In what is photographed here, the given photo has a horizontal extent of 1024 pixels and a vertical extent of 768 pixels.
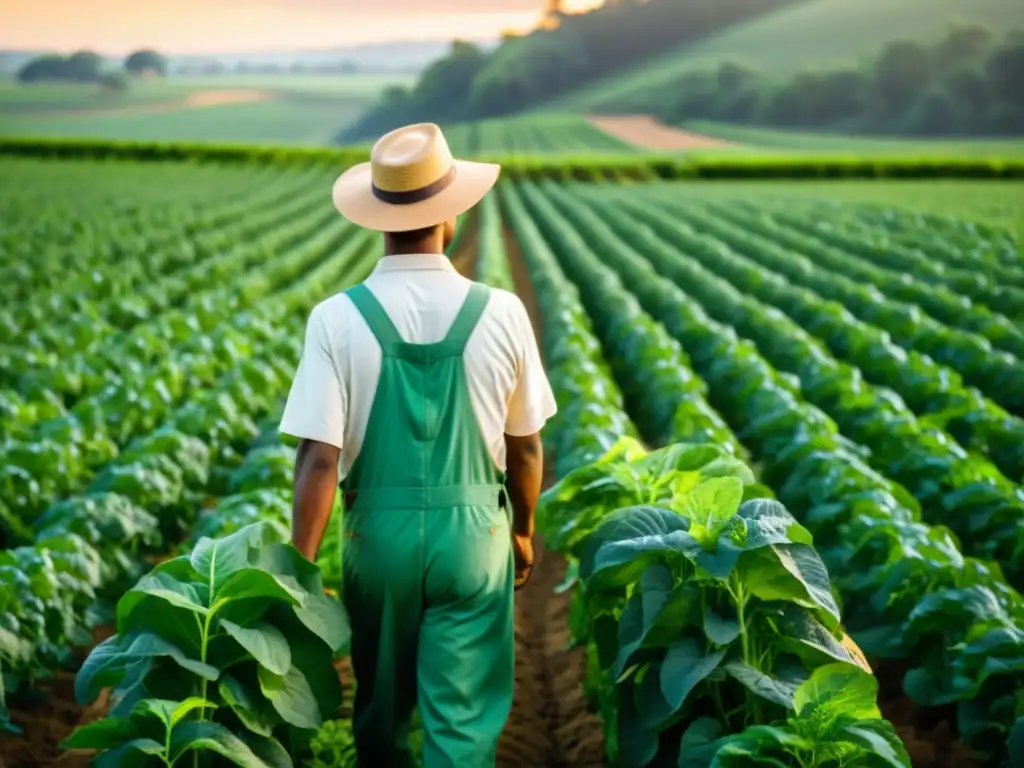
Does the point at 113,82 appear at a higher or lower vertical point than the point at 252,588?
higher

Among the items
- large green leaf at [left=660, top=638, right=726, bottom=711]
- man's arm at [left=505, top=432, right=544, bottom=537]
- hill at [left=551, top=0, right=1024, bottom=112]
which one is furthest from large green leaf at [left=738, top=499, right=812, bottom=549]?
hill at [left=551, top=0, right=1024, bottom=112]

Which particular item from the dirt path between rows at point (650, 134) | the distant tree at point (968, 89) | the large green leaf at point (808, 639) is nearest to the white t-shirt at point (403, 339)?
the large green leaf at point (808, 639)

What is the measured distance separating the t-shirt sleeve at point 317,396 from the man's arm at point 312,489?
46 millimetres

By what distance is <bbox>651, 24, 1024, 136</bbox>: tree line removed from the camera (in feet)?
181

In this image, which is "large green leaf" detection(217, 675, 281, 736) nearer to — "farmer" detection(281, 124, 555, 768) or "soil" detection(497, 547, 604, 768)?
"farmer" detection(281, 124, 555, 768)

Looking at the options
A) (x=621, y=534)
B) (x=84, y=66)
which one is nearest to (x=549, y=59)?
(x=84, y=66)

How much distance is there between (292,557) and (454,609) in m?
0.48

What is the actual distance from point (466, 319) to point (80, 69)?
62669 millimetres

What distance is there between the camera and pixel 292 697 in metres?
3.31

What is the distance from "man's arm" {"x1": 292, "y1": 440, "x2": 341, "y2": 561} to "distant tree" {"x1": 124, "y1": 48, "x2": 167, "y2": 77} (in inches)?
2543

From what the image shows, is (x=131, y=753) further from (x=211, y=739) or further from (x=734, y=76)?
(x=734, y=76)

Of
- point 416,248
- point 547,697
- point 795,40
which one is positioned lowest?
point 795,40

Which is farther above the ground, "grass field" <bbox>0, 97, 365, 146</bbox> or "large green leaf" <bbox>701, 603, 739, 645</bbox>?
"large green leaf" <bbox>701, 603, 739, 645</bbox>

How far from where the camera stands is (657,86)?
7062 centimetres
